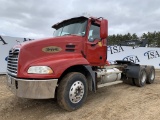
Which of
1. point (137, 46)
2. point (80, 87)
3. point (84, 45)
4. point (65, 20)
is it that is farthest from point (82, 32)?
point (137, 46)

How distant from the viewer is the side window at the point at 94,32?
5520mm

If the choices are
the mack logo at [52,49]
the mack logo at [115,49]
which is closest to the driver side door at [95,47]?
the mack logo at [52,49]

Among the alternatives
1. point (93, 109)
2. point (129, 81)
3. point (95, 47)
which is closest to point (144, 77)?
point (129, 81)

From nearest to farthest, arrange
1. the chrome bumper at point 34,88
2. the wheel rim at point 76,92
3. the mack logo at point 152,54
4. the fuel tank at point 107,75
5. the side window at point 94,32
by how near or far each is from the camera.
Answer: the chrome bumper at point 34,88, the wheel rim at point 76,92, the side window at point 94,32, the fuel tank at point 107,75, the mack logo at point 152,54

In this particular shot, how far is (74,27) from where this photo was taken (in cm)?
550

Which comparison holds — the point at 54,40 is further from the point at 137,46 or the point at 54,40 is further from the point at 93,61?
the point at 137,46

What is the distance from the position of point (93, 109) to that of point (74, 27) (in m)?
2.44

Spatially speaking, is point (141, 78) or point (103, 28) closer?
point (103, 28)

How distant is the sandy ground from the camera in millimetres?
4418

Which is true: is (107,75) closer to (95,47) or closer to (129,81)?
(95,47)

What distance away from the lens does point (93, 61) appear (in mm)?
5742

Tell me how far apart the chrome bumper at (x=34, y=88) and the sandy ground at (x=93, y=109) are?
67 centimetres

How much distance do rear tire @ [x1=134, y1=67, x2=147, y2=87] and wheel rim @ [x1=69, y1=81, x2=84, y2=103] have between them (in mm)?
3971

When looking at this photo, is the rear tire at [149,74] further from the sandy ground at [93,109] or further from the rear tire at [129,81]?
the sandy ground at [93,109]
